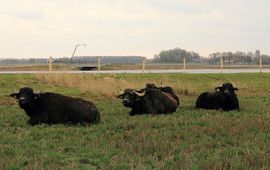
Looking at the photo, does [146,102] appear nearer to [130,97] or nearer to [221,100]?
[130,97]

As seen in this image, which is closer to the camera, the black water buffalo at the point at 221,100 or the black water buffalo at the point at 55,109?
the black water buffalo at the point at 55,109

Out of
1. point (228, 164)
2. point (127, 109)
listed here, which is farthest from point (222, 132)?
point (127, 109)

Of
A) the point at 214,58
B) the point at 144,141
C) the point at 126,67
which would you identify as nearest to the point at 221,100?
the point at 144,141

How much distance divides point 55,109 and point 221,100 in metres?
7.48

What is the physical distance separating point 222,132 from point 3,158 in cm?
576

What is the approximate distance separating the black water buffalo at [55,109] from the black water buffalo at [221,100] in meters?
6.31

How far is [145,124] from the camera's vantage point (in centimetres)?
1420

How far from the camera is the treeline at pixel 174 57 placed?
3135 inches

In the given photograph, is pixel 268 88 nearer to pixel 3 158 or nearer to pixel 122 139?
pixel 122 139

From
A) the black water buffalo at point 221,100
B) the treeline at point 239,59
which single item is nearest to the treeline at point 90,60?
the treeline at point 239,59

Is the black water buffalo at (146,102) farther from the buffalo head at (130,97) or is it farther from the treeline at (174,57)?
the treeline at (174,57)

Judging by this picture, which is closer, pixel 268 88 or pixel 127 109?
pixel 127 109

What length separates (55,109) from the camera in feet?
48.2

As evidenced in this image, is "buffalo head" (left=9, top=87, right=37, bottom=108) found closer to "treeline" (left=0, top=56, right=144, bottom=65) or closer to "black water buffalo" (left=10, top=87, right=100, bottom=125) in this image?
"black water buffalo" (left=10, top=87, right=100, bottom=125)
